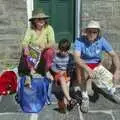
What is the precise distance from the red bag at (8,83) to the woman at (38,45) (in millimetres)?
258

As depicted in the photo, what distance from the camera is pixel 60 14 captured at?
11.4 m

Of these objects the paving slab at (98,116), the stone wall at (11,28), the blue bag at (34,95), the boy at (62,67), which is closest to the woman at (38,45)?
the boy at (62,67)

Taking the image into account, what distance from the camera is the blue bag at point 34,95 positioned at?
7.96 meters

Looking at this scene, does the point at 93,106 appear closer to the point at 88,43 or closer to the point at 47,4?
the point at 88,43

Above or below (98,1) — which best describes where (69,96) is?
below

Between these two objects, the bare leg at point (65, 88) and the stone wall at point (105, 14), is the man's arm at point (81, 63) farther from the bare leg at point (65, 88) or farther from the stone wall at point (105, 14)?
the stone wall at point (105, 14)

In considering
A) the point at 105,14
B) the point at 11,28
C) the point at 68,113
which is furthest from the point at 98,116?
the point at 11,28

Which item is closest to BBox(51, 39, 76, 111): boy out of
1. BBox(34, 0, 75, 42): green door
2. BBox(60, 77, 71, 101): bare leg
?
BBox(60, 77, 71, 101): bare leg

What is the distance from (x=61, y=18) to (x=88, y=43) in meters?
3.26

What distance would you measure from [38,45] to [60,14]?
292 centimetres

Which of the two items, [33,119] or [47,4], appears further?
[47,4]

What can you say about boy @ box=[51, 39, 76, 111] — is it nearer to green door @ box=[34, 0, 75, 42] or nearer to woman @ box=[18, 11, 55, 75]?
woman @ box=[18, 11, 55, 75]

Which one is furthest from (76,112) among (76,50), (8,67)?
(8,67)

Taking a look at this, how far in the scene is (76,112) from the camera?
7.91 m
